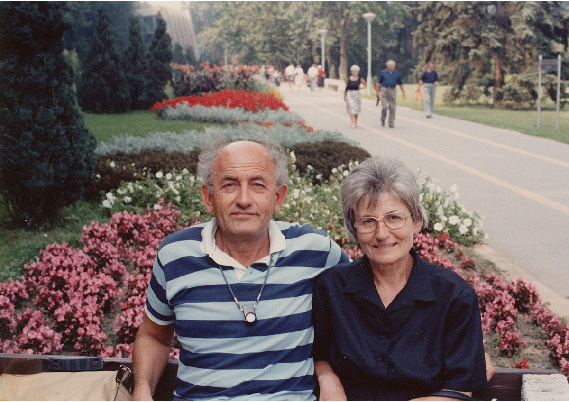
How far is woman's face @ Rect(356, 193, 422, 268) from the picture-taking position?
2.07 meters

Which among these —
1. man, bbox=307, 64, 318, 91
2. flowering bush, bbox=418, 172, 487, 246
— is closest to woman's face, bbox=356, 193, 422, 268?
flowering bush, bbox=418, 172, 487, 246

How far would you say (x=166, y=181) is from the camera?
6.44 meters

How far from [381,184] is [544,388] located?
0.89 metres

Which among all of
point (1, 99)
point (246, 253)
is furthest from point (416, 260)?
point (1, 99)

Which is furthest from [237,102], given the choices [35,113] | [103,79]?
[35,113]

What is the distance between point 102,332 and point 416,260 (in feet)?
7.52

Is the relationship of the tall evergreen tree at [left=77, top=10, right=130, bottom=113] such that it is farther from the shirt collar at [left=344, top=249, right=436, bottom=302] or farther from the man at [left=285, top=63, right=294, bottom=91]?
the shirt collar at [left=344, top=249, right=436, bottom=302]

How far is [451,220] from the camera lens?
5.52 metres

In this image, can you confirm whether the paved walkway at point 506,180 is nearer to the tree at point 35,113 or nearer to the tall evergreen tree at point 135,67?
the tree at point 35,113

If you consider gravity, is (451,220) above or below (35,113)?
below

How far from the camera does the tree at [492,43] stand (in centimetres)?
1984

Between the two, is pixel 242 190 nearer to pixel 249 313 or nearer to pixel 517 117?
pixel 249 313

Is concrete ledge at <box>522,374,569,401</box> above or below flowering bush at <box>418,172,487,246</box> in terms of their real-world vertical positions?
above

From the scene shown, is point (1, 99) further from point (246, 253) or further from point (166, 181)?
point (246, 253)
